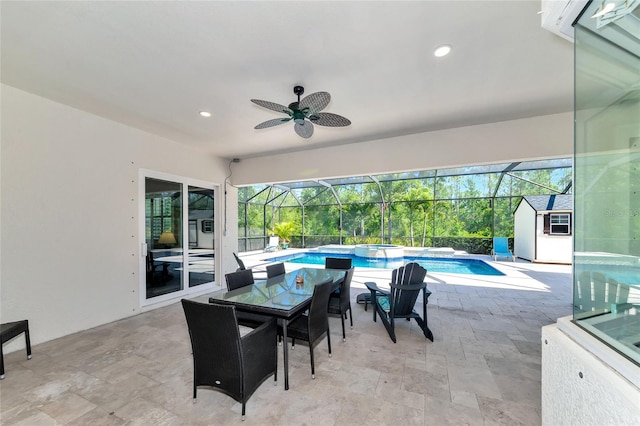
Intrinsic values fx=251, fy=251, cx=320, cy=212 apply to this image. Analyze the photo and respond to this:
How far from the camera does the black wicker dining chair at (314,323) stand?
2.26 m

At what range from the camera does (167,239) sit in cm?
446

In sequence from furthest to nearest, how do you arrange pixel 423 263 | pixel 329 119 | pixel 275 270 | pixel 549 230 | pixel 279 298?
1. pixel 423 263
2. pixel 549 230
3. pixel 275 270
4. pixel 329 119
5. pixel 279 298

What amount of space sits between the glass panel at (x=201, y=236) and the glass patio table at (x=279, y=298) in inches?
101

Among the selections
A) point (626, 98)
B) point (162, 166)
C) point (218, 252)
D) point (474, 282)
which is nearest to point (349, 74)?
point (626, 98)

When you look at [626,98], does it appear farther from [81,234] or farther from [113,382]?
[81,234]

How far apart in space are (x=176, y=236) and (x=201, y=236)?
69 cm

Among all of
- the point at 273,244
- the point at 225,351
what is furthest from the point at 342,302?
the point at 273,244

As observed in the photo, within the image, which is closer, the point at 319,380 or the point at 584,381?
the point at 584,381

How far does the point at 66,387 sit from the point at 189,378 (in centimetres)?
101

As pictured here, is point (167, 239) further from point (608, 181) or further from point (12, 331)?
point (608, 181)

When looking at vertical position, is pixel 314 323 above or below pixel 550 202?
below

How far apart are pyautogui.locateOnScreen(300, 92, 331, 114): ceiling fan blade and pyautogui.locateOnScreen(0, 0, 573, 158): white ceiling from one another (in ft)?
1.20

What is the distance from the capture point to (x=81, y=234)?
3301mm

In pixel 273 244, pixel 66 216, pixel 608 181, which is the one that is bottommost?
pixel 273 244
